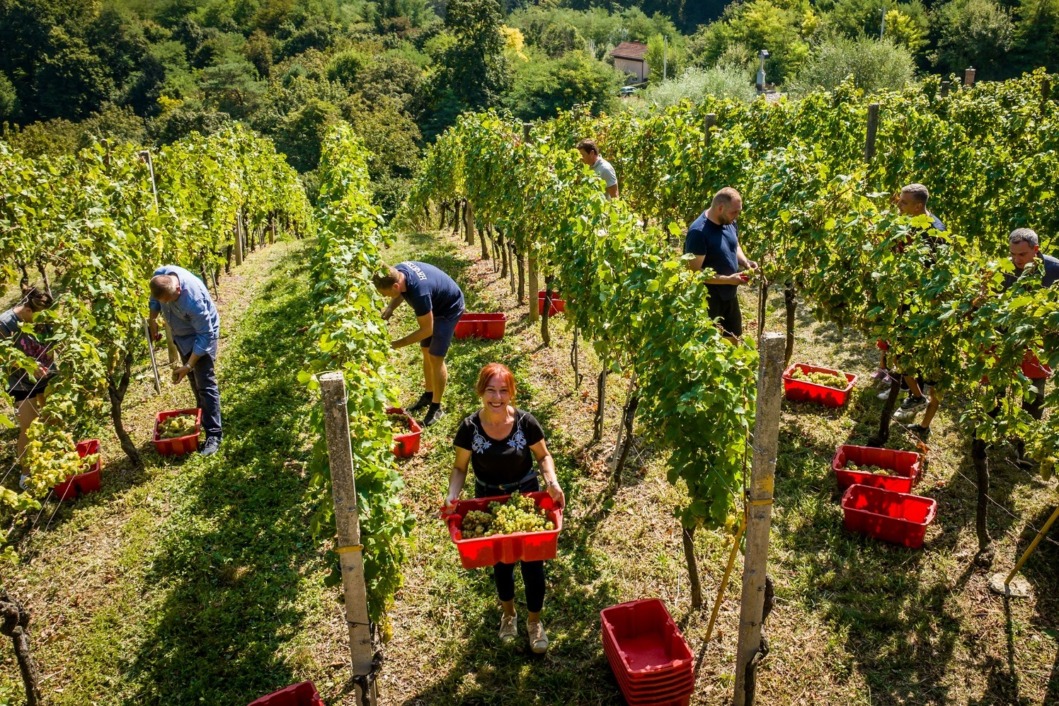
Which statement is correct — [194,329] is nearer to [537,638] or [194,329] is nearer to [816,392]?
[537,638]

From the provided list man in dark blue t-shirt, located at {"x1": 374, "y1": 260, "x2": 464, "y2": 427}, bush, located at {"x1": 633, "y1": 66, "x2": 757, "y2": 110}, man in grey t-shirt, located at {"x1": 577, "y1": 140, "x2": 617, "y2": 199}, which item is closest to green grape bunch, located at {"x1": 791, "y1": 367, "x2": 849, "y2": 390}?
man in grey t-shirt, located at {"x1": 577, "y1": 140, "x2": 617, "y2": 199}

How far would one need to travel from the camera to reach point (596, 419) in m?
6.27

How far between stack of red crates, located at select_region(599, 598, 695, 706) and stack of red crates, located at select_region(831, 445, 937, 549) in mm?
1808

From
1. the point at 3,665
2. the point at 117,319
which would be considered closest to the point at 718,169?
the point at 117,319

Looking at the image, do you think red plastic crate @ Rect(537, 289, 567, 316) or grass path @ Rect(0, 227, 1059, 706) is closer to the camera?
grass path @ Rect(0, 227, 1059, 706)

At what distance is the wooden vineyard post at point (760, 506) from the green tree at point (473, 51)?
4880cm

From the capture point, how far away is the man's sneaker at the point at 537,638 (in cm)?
413

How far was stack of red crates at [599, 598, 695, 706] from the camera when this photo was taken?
3.67 metres

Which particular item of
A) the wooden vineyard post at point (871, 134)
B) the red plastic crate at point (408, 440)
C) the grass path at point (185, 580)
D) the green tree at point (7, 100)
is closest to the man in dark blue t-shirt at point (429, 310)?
the red plastic crate at point (408, 440)

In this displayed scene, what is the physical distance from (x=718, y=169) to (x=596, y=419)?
406cm

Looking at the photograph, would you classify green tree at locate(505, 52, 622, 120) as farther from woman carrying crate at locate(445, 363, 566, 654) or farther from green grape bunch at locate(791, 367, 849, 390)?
woman carrying crate at locate(445, 363, 566, 654)

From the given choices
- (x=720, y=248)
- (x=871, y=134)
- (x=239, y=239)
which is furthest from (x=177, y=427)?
(x=871, y=134)

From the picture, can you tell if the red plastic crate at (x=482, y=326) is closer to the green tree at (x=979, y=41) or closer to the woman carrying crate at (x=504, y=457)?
the woman carrying crate at (x=504, y=457)

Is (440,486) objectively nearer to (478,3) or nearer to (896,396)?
(896,396)
